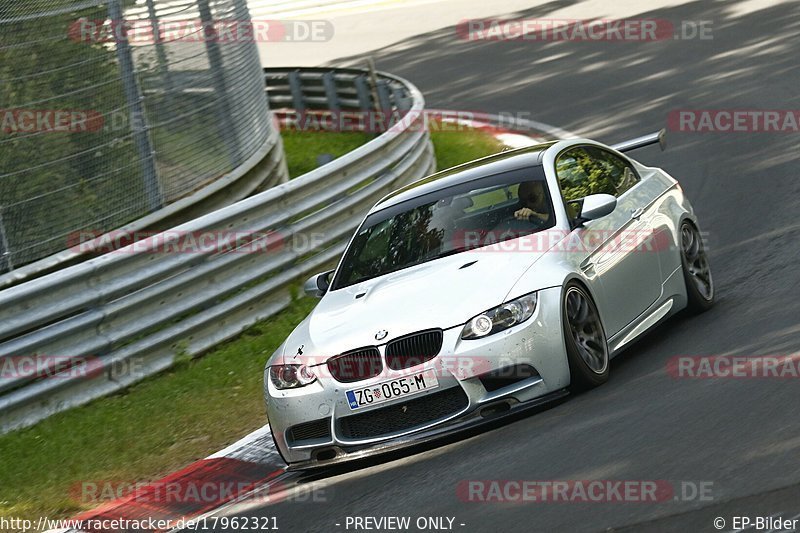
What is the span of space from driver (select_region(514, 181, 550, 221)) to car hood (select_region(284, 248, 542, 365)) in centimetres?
48

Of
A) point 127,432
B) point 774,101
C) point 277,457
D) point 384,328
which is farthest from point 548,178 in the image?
point 774,101

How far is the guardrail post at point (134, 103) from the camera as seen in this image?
1152 centimetres

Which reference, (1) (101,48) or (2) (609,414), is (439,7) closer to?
(1) (101,48)

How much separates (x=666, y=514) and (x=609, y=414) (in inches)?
Answer: 59.7

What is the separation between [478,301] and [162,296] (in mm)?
3656

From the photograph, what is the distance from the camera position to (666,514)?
5129mm

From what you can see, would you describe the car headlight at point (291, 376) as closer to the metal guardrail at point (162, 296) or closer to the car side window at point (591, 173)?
the car side window at point (591, 173)

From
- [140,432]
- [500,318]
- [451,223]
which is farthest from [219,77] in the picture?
[500,318]

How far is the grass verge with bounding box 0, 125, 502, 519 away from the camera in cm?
766

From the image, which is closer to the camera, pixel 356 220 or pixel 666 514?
pixel 666 514

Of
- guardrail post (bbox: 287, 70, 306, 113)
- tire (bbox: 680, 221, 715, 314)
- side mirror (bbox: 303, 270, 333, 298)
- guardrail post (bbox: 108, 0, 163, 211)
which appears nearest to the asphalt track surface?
tire (bbox: 680, 221, 715, 314)

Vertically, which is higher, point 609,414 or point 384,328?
point 384,328

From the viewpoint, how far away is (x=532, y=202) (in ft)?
26.3

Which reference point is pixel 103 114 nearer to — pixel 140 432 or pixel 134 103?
pixel 134 103
